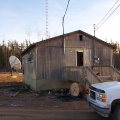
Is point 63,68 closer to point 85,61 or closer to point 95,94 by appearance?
point 85,61

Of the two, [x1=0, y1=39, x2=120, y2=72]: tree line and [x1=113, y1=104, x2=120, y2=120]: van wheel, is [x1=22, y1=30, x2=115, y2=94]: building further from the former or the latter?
[x1=0, y1=39, x2=120, y2=72]: tree line

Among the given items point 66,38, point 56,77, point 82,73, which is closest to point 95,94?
point 82,73

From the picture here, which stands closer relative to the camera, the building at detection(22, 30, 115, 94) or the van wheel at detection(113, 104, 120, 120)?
the van wheel at detection(113, 104, 120, 120)

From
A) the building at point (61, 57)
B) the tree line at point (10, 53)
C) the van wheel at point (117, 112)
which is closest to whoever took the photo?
the van wheel at point (117, 112)

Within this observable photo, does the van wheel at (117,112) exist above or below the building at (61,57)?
below

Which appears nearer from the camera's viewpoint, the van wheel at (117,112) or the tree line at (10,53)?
the van wheel at (117,112)

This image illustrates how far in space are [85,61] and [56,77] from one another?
3019 mm

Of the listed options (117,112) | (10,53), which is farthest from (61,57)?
(10,53)

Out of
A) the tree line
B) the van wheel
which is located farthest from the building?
the tree line

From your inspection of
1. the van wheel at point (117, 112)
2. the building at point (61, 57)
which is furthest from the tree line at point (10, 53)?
the van wheel at point (117, 112)

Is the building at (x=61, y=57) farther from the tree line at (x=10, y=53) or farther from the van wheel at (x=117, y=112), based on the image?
the tree line at (x=10, y=53)

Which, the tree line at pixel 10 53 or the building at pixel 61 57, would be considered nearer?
the building at pixel 61 57

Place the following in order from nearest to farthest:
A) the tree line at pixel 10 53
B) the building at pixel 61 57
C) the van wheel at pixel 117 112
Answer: the van wheel at pixel 117 112 < the building at pixel 61 57 < the tree line at pixel 10 53

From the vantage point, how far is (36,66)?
488 inches
